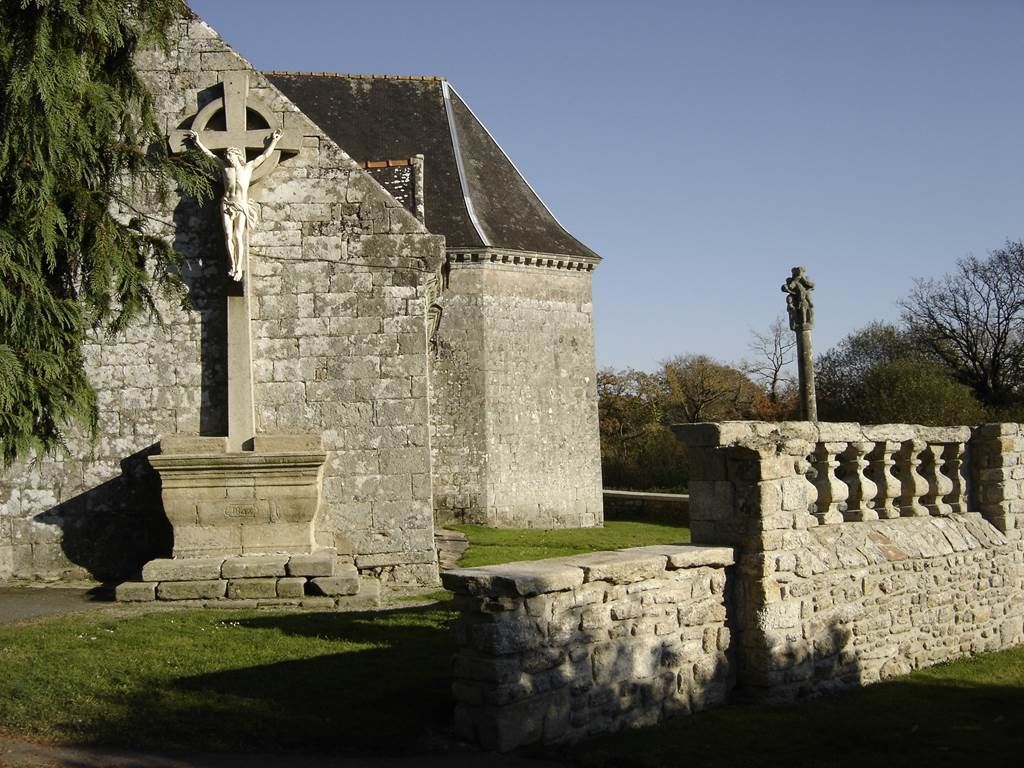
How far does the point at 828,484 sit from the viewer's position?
6.92m

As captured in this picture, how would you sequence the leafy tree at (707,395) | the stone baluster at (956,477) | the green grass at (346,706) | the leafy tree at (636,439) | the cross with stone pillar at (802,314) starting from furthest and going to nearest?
the leafy tree at (707,395) < the leafy tree at (636,439) < the cross with stone pillar at (802,314) < the stone baluster at (956,477) < the green grass at (346,706)

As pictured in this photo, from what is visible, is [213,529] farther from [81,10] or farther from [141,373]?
[81,10]

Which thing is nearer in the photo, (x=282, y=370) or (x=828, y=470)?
(x=828, y=470)

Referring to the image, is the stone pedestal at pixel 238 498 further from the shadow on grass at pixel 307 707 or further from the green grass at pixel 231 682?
the shadow on grass at pixel 307 707

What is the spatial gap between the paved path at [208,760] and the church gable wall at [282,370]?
5.13m

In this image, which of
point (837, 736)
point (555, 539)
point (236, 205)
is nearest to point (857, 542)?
point (837, 736)

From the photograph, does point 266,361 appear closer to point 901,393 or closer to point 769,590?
point 769,590

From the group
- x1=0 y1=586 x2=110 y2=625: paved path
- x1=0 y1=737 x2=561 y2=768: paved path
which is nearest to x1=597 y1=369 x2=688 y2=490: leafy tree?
x1=0 y1=586 x2=110 y2=625: paved path

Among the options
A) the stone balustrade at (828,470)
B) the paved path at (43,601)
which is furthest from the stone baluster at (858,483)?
the paved path at (43,601)

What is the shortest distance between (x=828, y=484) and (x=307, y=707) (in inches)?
149

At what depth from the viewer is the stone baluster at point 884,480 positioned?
7488 millimetres

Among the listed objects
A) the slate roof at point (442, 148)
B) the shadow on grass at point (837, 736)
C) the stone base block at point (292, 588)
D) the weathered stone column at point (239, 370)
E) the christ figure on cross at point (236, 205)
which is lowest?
the shadow on grass at point (837, 736)

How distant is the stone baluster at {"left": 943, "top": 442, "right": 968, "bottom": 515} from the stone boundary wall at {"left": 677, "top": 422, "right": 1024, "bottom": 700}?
0.04 feet

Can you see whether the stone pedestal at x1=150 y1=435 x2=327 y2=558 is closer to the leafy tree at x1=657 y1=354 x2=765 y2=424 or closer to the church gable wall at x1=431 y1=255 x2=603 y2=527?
the church gable wall at x1=431 y1=255 x2=603 y2=527
